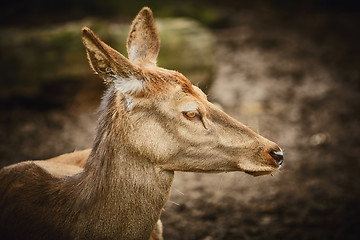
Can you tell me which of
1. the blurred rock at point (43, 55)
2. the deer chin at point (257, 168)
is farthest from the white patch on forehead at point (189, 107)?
the blurred rock at point (43, 55)

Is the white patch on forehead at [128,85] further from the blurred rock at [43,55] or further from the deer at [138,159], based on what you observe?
the blurred rock at [43,55]

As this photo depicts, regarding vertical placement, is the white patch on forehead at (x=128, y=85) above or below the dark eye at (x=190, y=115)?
above

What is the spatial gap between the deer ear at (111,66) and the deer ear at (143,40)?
1.75ft

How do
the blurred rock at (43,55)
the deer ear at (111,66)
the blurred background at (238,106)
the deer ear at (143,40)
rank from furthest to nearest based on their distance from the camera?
the blurred rock at (43,55) < the blurred background at (238,106) < the deer ear at (143,40) < the deer ear at (111,66)

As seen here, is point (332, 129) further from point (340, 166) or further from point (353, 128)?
point (340, 166)

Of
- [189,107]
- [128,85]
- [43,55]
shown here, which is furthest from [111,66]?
[43,55]

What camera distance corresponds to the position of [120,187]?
2404 mm

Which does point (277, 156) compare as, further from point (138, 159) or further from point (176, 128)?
point (138, 159)

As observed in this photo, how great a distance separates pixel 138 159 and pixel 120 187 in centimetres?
24

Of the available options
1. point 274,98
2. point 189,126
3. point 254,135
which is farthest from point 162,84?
point 274,98

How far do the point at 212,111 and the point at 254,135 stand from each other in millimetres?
346

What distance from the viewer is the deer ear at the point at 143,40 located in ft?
9.32

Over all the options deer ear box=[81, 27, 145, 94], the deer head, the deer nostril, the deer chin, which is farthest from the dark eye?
the deer nostril

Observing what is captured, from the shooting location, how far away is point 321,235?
Result: 4.17m
